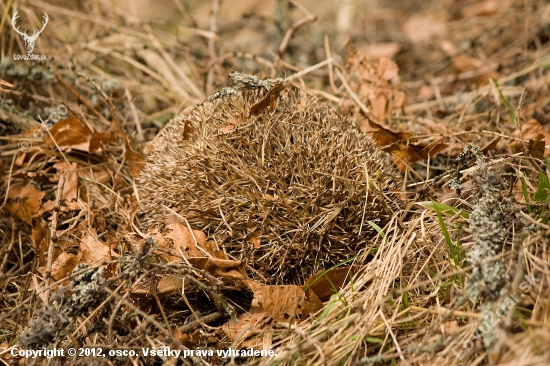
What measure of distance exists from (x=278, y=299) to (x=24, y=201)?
1.91m

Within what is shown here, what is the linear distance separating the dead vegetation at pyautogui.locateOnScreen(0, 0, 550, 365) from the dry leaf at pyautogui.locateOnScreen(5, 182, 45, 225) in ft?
0.04

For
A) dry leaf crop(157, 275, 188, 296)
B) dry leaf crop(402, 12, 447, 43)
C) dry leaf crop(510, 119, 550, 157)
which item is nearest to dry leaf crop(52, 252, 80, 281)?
dry leaf crop(157, 275, 188, 296)

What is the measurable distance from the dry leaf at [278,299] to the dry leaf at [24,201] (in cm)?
171

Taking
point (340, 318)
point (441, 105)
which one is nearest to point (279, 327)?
point (340, 318)

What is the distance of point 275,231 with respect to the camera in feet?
8.11

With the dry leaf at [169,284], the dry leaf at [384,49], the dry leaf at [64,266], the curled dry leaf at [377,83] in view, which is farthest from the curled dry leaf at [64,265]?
the dry leaf at [384,49]

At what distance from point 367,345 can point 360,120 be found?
1927mm

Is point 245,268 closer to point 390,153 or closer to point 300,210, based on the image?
point 300,210

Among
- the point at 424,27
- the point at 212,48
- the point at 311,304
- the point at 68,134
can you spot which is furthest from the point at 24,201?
the point at 424,27

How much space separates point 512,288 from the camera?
187 cm

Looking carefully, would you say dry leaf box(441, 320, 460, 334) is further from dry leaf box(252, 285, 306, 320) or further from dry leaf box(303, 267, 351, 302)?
dry leaf box(252, 285, 306, 320)

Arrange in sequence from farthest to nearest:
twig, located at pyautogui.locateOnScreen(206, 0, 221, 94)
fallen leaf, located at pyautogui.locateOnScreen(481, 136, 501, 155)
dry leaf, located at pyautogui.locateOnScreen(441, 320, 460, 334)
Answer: twig, located at pyautogui.locateOnScreen(206, 0, 221, 94)
fallen leaf, located at pyautogui.locateOnScreen(481, 136, 501, 155)
dry leaf, located at pyautogui.locateOnScreen(441, 320, 460, 334)

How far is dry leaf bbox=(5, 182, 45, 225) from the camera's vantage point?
10.2ft

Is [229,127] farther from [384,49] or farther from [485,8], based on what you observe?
[485,8]
